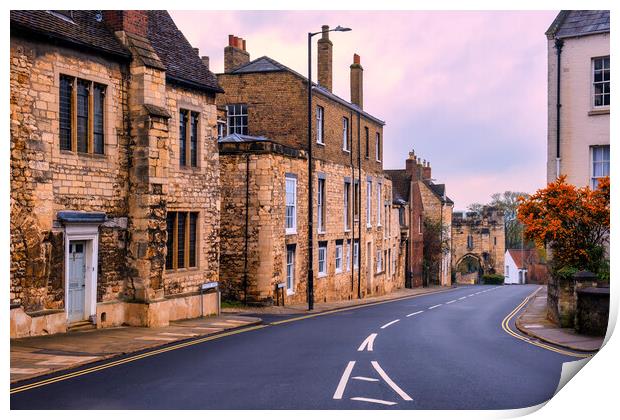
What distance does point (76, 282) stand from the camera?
16.6 m

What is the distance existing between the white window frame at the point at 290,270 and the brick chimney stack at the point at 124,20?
Answer: 1215 centimetres

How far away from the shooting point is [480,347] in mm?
15461

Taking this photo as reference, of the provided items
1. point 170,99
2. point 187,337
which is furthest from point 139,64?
point 187,337

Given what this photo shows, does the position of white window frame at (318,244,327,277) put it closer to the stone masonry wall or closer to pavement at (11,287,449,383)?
pavement at (11,287,449,383)

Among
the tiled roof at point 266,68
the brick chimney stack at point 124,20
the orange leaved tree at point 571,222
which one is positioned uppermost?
the tiled roof at point 266,68

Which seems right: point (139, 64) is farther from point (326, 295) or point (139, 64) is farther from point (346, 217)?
point (346, 217)

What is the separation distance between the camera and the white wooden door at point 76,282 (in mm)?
16391

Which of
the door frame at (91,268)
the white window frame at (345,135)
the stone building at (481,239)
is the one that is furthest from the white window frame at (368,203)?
the stone building at (481,239)

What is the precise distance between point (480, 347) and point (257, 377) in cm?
618

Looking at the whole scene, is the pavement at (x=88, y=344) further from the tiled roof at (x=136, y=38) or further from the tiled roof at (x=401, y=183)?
the tiled roof at (x=401, y=183)

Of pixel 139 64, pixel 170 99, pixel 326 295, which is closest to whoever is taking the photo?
pixel 139 64

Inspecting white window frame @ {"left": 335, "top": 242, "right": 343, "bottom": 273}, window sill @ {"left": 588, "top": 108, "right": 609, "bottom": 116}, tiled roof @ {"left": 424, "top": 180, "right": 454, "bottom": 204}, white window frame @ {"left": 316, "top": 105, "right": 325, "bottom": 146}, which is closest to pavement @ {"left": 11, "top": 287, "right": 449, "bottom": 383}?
window sill @ {"left": 588, "top": 108, "right": 609, "bottom": 116}

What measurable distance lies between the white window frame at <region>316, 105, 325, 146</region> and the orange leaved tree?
14.3 metres

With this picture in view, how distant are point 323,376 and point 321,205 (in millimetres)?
21541
